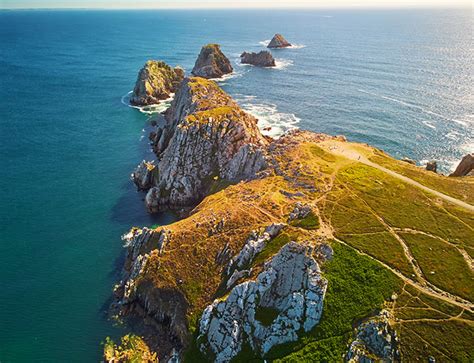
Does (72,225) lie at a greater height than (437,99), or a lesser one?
lesser

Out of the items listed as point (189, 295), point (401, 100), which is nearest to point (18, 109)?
point (189, 295)

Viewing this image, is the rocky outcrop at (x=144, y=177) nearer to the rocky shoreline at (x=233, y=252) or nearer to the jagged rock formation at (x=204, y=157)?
the rocky shoreline at (x=233, y=252)

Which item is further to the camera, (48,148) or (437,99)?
(437,99)

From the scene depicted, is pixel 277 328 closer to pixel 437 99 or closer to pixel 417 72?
pixel 437 99

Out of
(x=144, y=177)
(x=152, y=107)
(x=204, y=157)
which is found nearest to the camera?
(x=204, y=157)

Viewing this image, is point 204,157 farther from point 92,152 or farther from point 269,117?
point 269,117

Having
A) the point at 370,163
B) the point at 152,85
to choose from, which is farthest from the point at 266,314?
the point at 152,85

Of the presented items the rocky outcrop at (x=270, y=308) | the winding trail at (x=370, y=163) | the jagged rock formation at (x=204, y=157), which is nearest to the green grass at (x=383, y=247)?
the rocky outcrop at (x=270, y=308)
